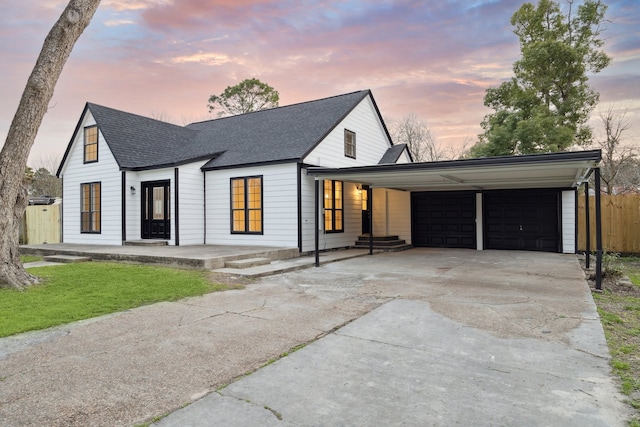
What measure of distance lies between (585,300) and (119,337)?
6422 millimetres

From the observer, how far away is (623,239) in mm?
11969

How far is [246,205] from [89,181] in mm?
6429

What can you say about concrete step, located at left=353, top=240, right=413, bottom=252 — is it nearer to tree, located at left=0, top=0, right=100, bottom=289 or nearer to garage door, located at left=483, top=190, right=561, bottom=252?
garage door, located at left=483, top=190, right=561, bottom=252

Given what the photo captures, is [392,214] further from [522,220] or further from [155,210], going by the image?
[155,210]

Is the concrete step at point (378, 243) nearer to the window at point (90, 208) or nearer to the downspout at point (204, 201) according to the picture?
the downspout at point (204, 201)

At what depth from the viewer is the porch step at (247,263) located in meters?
8.68

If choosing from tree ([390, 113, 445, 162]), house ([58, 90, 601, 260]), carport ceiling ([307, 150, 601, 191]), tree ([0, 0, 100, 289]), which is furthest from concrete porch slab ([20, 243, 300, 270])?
tree ([390, 113, 445, 162])

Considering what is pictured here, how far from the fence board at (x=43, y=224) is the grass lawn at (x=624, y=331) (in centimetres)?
1758

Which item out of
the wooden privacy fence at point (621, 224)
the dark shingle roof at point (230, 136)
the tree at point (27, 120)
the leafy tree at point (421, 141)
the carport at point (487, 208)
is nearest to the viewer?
the tree at point (27, 120)

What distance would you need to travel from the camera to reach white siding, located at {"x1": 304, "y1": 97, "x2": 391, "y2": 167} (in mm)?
12344

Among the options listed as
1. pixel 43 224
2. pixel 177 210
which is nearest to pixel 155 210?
pixel 177 210

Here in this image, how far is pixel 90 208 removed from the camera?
45.5 ft

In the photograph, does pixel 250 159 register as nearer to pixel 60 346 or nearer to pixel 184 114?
pixel 60 346

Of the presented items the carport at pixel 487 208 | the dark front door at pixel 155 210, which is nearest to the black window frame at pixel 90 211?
the dark front door at pixel 155 210
